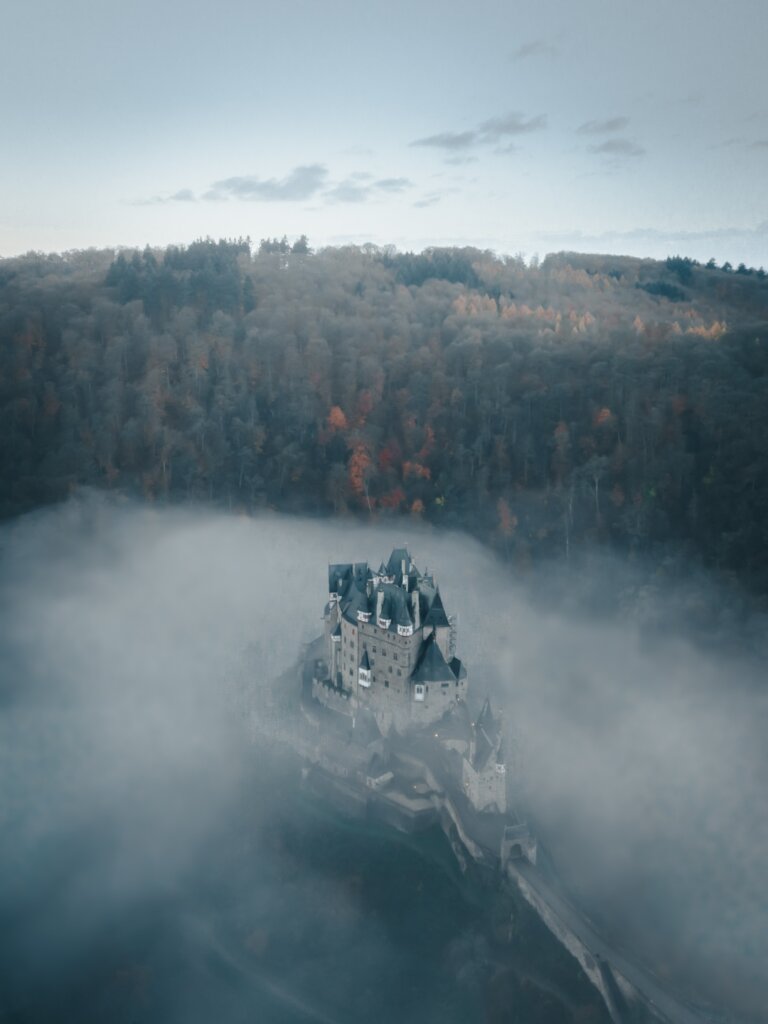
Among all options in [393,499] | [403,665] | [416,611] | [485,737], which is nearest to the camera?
[485,737]

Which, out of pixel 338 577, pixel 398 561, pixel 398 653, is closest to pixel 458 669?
pixel 398 653

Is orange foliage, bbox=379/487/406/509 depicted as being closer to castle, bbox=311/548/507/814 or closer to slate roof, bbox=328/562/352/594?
slate roof, bbox=328/562/352/594

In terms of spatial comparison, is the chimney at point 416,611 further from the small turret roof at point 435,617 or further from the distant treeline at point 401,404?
the distant treeline at point 401,404

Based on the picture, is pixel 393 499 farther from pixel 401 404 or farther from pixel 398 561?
pixel 398 561

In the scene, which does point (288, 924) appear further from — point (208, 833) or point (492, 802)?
point (492, 802)

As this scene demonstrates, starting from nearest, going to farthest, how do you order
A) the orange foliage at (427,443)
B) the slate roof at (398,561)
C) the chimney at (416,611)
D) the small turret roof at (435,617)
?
1. the chimney at (416,611)
2. the small turret roof at (435,617)
3. the slate roof at (398,561)
4. the orange foliage at (427,443)

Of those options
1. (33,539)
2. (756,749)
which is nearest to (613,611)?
(756,749)

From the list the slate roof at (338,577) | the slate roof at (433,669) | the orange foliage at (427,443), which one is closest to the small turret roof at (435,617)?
the slate roof at (433,669)
